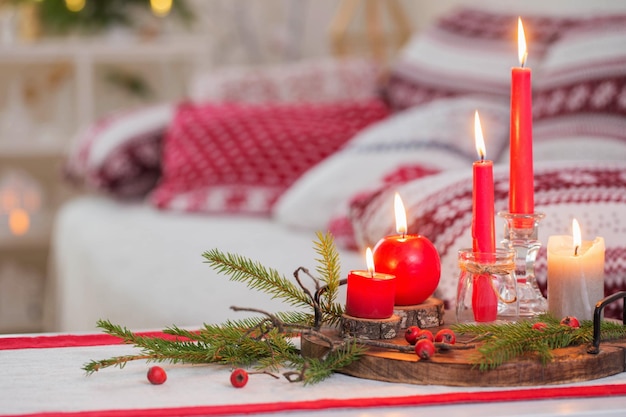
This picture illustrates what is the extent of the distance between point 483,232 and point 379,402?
0.21m

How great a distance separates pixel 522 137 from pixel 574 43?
1120mm

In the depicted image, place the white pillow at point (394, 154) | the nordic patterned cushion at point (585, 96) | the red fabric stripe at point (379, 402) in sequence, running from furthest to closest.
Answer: the white pillow at point (394, 154) < the nordic patterned cushion at point (585, 96) < the red fabric stripe at point (379, 402)

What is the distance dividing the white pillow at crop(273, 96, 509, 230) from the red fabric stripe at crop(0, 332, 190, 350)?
932 millimetres

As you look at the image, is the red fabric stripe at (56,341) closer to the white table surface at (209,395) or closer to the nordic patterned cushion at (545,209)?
the white table surface at (209,395)

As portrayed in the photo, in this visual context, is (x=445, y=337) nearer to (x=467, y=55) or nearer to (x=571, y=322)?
(x=571, y=322)

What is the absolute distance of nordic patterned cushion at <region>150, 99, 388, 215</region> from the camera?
2213 mm

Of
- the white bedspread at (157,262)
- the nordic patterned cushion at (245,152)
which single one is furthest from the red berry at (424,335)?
the nordic patterned cushion at (245,152)

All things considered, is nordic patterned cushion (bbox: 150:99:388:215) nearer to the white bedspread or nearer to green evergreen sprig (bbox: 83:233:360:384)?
the white bedspread

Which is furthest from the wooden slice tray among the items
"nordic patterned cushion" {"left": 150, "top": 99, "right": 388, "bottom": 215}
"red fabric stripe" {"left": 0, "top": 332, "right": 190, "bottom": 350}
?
"nordic patterned cushion" {"left": 150, "top": 99, "right": 388, "bottom": 215}

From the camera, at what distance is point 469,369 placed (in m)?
0.79

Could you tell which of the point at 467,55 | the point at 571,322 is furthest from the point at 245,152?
the point at 571,322

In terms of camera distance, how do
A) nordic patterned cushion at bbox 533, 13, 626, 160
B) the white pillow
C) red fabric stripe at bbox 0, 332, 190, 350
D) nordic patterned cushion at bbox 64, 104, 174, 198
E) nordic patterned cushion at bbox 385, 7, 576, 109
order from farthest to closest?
1. nordic patterned cushion at bbox 64, 104, 174, 198
2. nordic patterned cushion at bbox 385, 7, 576, 109
3. the white pillow
4. nordic patterned cushion at bbox 533, 13, 626, 160
5. red fabric stripe at bbox 0, 332, 190, 350

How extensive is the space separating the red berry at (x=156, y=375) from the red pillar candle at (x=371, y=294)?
A: 165 millimetres

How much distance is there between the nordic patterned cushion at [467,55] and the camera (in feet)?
7.19
